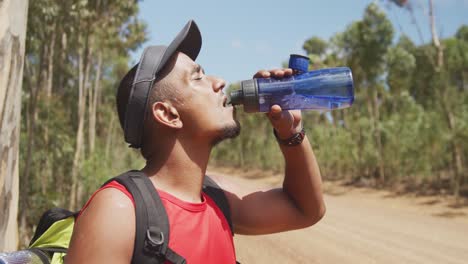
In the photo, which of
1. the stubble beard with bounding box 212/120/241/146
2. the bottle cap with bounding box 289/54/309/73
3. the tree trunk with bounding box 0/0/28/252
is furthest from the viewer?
the tree trunk with bounding box 0/0/28/252

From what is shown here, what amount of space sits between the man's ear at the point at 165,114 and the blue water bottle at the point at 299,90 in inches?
10.3

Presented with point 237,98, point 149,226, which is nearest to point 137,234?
point 149,226

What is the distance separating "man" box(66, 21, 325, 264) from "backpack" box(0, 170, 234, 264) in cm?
4

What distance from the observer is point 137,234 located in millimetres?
1443

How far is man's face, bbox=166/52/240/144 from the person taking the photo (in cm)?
182

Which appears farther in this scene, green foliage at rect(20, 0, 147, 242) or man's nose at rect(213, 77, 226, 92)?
green foliage at rect(20, 0, 147, 242)

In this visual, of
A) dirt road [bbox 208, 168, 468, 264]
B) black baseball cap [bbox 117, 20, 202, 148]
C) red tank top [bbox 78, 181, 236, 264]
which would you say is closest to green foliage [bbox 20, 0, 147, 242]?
dirt road [bbox 208, 168, 468, 264]

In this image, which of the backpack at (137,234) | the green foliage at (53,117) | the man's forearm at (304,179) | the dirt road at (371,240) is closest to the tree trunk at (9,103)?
the backpack at (137,234)

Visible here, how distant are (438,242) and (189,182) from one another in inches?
307

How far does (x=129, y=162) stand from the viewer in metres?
18.9

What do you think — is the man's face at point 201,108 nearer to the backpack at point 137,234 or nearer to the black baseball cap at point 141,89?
the black baseball cap at point 141,89

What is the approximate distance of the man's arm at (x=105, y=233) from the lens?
53.9 inches

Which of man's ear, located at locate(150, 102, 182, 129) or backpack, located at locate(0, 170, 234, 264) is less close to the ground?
man's ear, located at locate(150, 102, 182, 129)

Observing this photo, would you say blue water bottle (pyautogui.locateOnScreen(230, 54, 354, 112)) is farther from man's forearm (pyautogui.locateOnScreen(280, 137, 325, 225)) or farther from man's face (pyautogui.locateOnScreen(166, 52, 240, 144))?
man's forearm (pyautogui.locateOnScreen(280, 137, 325, 225))
